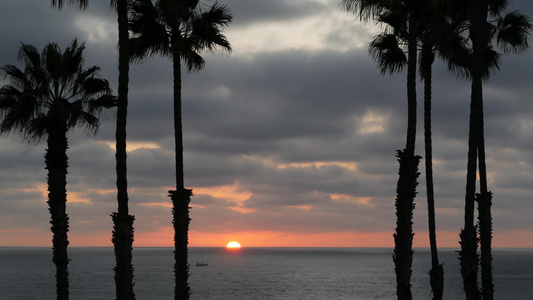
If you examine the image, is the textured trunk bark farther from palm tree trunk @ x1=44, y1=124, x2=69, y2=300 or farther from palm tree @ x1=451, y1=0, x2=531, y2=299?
palm tree @ x1=451, y1=0, x2=531, y2=299

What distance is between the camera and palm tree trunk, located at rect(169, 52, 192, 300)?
2881cm

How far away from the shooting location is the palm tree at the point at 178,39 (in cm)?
2958

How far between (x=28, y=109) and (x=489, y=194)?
839 inches

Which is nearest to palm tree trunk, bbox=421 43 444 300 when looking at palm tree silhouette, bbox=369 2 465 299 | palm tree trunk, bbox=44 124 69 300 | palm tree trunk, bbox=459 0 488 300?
palm tree silhouette, bbox=369 2 465 299

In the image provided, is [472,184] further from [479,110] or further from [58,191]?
[58,191]

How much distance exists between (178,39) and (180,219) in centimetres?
811

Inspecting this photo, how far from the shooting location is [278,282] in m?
154

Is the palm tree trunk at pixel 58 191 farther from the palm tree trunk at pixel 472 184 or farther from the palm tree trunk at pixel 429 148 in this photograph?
the palm tree trunk at pixel 472 184

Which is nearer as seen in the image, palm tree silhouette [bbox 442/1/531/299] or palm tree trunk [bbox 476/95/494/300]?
palm tree silhouette [bbox 442/1/531/299]

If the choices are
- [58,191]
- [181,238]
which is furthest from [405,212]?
[58,191]

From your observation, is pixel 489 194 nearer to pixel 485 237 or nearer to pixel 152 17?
pixel 485 237

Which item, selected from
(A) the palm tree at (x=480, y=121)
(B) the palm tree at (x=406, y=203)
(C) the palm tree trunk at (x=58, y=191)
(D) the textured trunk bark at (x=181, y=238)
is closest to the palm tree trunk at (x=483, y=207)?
(A) the palm tree at (x=480, y=121)

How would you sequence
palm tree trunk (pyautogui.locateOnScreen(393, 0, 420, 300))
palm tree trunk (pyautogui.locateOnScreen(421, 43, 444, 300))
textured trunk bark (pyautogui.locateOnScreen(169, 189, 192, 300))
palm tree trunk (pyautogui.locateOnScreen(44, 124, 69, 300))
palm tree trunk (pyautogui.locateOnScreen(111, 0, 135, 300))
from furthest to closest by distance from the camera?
palm tree trunk (pyautogui.locateOnScreen(44, 124, 69, 300))
palm tree trunk (pyautogui.locateOnScreen(421, 43, 444, 300))
textured trunk bark (pyautogui.locateOnScreen(169, 189, 192, 300))
palm tree trunk (pyautogui.locateOnScreen(393, 0, 420, 300))
palm tree trunk (pyautogui.locateOnScreen(111, 0, 135, 300))

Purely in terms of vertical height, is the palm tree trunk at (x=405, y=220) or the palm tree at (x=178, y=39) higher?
Answer: the palm tree at (x=178, y=39)
